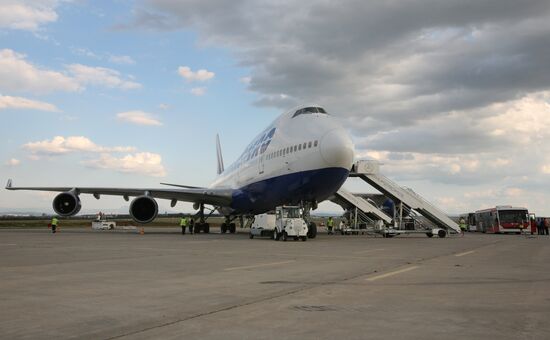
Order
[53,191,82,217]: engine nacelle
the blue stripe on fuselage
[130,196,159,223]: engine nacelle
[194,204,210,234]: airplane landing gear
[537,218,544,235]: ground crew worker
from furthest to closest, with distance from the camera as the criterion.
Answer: [537,218,544,235]: ground crew worker < [194,204,210,234]: airplane landing gear < [53,191,82,217]: engine nacelle < [130,196,159,223]: engine nacelle < the blue stripe on fuselage

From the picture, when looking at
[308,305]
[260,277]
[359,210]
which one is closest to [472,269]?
[260,277]

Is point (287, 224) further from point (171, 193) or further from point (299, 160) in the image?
point (171, 193)

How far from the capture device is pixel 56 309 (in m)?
6.64

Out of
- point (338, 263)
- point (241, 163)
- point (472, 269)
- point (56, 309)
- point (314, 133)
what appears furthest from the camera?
point (241, 163)

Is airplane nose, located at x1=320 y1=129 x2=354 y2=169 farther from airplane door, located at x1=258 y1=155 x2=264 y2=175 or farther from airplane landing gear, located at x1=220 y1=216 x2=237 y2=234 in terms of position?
airplane landing gear, located at x1=220 y1=216 x2=237 y2=234

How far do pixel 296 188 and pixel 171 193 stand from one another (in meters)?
10.4

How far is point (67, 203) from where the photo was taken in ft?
114

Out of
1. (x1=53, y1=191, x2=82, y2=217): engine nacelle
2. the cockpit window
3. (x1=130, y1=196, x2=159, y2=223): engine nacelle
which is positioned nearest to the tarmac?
the cockpit window

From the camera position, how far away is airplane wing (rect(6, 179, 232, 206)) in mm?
32750

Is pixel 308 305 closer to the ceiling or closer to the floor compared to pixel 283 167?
closer to the floor

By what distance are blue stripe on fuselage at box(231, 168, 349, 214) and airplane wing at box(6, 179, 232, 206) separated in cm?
304

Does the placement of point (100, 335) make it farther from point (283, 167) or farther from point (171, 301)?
point (283, 167)

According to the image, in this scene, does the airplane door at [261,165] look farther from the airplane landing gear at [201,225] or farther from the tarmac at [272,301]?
the tarmac at [272,301]

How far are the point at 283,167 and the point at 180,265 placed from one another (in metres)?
13.9
